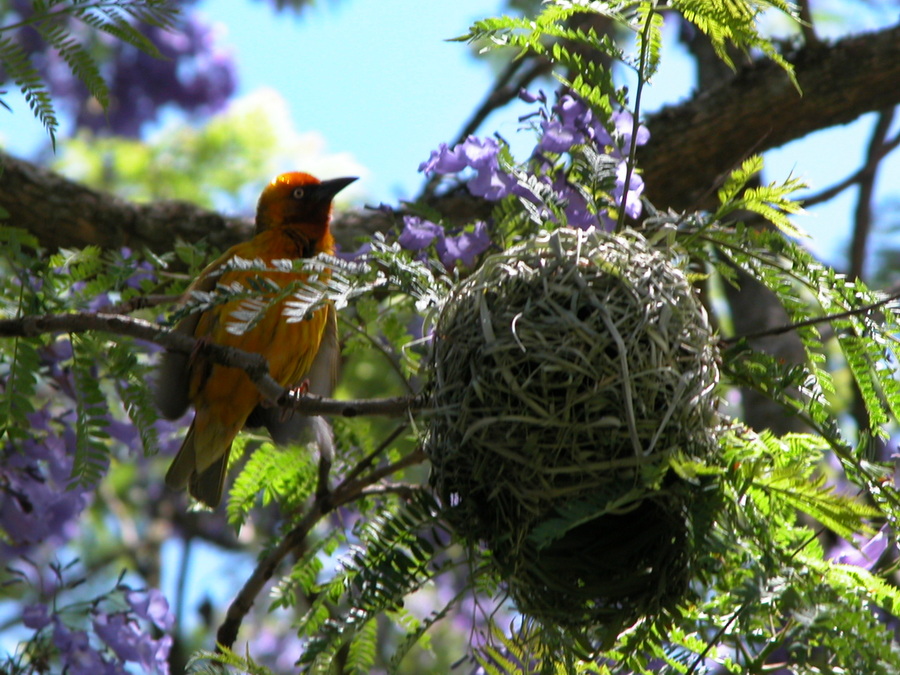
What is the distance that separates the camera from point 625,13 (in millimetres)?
2377

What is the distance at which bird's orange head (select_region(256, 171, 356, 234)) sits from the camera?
3818 mm

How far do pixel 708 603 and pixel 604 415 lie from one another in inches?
22.9

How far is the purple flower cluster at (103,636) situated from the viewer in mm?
3143

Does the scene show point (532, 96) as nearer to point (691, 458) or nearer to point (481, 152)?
point (481, 152)

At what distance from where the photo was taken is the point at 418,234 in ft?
9.14

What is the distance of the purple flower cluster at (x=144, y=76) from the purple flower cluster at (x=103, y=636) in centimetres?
481

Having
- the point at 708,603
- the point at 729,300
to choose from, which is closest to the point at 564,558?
the point at 708,603

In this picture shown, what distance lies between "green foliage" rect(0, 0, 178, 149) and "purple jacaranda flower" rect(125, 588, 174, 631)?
1.55 meters

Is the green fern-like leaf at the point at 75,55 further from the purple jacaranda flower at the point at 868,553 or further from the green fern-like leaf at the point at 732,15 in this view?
the purple jacaranda flower at the point at 868,553

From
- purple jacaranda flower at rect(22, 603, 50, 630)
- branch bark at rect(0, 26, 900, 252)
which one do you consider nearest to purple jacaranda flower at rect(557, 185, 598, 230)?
branch bark at rect(0, 26, 900, 252)

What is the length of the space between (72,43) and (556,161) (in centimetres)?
125

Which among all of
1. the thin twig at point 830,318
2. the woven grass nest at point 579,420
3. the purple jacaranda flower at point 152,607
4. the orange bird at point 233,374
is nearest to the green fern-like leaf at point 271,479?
the orange bird at point 233,374

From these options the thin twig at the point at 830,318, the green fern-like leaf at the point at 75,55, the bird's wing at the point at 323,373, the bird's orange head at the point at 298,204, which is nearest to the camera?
the thin twig at the point at 830,318

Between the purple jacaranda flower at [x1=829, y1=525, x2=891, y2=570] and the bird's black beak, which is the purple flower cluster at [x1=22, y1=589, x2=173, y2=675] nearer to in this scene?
the bird's black beak
